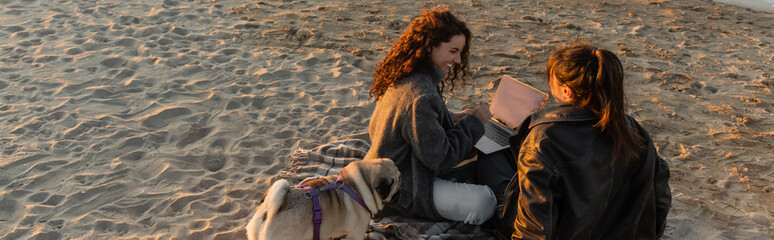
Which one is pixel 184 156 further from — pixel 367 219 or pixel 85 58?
pixel 85 58

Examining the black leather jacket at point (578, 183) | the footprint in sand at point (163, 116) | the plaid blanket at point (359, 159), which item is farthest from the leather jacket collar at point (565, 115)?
the footprint in sand at point (163, 116)

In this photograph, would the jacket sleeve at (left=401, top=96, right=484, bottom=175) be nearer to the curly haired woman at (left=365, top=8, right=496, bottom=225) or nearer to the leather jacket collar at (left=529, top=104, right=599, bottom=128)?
the curly haired woman at (left=365, top=8, right=496, bottom=225)

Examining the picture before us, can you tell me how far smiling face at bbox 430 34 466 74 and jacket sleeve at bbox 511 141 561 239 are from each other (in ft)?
2.98

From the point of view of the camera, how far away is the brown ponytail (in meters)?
2.84

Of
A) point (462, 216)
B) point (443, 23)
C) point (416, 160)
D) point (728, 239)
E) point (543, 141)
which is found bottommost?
point (728, 239)

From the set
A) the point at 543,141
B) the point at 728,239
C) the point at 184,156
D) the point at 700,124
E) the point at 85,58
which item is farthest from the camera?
the point at 85,58

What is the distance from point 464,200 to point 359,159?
1.38 meters

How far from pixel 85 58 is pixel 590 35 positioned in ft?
22.9

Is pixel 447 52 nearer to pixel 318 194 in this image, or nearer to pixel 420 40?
pixel 420 40

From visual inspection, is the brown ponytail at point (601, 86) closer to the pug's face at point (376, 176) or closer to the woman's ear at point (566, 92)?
the woman's ear at point (566, 92)

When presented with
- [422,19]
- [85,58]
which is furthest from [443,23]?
[85,58]

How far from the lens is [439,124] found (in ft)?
11.8

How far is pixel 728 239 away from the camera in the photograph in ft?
13.8

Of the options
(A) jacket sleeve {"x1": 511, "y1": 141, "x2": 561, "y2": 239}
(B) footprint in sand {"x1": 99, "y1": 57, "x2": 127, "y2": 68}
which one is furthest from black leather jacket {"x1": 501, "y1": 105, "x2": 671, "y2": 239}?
(B) footprint in sand {"x1": 99, "y1": 57, "x2": 127, "y2": 68}
